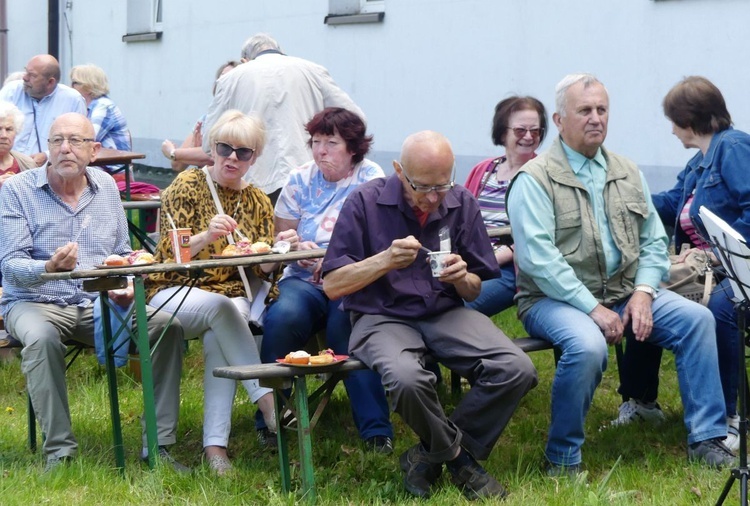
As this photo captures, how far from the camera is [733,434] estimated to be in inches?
215

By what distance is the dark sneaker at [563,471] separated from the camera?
5.05 meters

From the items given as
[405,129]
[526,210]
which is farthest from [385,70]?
[526,210]

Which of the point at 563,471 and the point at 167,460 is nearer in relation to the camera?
the point at 563,471

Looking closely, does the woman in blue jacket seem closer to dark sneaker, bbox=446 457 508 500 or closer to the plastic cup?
dark sneaker, bbox=446 457 508 500

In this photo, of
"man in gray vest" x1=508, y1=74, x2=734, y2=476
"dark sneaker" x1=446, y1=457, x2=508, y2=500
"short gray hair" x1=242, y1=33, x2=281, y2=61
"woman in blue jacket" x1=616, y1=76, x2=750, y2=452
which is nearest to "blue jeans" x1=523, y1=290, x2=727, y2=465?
"man in gray vest" x1=508, y1=74, x2=734, y2=476

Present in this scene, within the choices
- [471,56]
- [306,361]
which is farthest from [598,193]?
[471,56]

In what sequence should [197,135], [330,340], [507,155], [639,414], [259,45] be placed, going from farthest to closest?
[197,135], [259,45], [507,155], [639,414], [330,340]

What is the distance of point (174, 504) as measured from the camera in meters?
4.86

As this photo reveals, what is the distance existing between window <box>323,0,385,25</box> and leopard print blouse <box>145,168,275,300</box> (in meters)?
5.86

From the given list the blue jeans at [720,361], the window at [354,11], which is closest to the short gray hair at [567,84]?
the blue jeans at [720,361]

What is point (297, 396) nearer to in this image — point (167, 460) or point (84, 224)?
point (167, 460)

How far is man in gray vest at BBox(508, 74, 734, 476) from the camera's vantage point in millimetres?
5137

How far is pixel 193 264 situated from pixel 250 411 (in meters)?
1.45

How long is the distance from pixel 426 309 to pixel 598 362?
0.73 m
